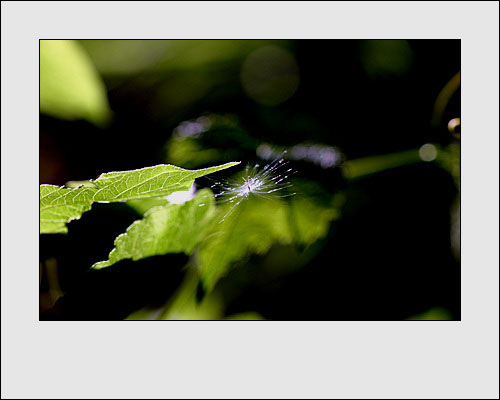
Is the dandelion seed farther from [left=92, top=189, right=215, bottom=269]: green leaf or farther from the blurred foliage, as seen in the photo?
the blurred foliage

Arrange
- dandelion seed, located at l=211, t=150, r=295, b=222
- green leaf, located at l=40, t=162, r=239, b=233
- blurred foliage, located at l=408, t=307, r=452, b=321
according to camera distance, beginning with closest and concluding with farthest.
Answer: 1. green leaf, located at l=40, t=162, r=239, b=233
2. dandelion seed, located at l=211, t=150, r=295, b=222
3. blurred foliage, located at l=408, t=307, r=452, b=321

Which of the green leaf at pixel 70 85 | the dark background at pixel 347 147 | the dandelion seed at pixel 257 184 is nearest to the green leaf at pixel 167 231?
the dandelion seed at pixel 257 184

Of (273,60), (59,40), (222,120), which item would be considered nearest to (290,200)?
(222,120)

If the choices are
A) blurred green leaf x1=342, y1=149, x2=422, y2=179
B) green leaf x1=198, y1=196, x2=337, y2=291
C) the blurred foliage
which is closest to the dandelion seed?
green leaf x1=198, y1=196, x2=337, y2=291

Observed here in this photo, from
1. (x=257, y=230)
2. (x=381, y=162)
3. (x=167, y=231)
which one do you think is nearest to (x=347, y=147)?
(x=381, y=162)

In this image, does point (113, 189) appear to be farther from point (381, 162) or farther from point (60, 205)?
point (381, 162)

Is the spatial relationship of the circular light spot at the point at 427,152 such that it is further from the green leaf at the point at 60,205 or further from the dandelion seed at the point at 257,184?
the green leaf at the point at 60,205
